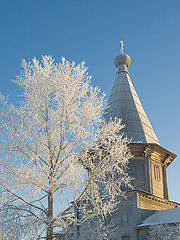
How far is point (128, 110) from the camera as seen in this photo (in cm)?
2170

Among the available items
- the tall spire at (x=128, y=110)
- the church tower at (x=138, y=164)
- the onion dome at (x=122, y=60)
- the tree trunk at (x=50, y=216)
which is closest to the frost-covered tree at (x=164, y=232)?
the church tower at (x=138, y=164)

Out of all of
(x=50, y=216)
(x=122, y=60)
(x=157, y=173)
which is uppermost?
(x=122, y=60)

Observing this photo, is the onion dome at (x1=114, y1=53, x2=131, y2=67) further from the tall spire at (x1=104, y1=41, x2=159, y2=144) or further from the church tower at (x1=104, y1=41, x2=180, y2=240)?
the church tower at (x1=104, y1=41, x2=180, y2=240)

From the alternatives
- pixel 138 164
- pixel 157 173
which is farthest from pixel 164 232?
pixel 157 173

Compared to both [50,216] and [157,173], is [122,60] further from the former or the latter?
[50,216]

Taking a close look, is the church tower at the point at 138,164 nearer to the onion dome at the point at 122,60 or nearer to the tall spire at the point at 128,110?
the tall spire at the point at 128,110

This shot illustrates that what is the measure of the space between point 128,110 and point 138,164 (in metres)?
4.22

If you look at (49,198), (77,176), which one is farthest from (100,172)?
(49,198)

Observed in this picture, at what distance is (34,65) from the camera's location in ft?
29.5

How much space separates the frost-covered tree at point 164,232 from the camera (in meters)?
14.1

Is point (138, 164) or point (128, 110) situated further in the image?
point (128, 110)

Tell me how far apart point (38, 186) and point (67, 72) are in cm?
340

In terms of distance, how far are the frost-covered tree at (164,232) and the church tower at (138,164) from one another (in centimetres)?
146

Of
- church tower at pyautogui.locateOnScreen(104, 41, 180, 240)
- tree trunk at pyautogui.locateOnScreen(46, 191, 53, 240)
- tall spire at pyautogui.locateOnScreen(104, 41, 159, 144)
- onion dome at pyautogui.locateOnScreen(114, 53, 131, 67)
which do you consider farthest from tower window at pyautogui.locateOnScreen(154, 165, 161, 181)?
tree trunk at pyautogui.locateOnScreen(46, 191, 53, 240)
